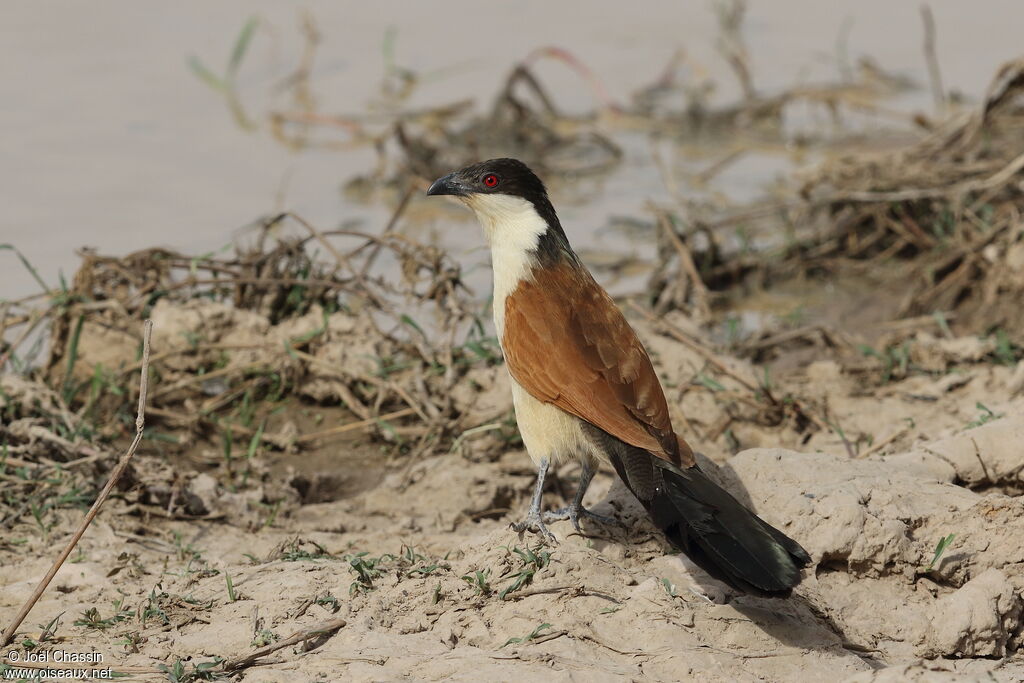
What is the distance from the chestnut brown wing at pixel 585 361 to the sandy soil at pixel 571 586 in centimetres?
37

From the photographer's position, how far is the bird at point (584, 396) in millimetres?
3029

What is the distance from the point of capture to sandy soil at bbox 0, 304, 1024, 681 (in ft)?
9.90

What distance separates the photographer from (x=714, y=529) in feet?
10.00

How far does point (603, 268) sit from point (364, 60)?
428 centimetres

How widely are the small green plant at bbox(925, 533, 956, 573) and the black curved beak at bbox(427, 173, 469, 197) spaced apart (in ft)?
6.15

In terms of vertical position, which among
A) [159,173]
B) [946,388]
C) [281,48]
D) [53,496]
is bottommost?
[946,388]

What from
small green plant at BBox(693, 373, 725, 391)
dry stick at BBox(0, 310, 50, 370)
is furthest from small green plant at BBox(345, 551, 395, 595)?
dry stick at BBox(0, 310, 50, 370)

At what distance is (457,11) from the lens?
11.4 metres

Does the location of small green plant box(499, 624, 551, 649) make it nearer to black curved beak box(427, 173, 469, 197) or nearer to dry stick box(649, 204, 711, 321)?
black curved beak box(427, 173, 469, 197)

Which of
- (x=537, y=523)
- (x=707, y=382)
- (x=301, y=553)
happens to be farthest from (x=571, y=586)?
(x=707, y=382)

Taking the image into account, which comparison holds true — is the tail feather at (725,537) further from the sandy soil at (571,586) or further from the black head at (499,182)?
the black head at (499,182)

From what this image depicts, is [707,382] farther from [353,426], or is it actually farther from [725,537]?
[725,537]

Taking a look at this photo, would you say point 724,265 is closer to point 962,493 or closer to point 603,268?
point 603,268

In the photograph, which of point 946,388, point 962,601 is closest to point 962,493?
point 962,601
